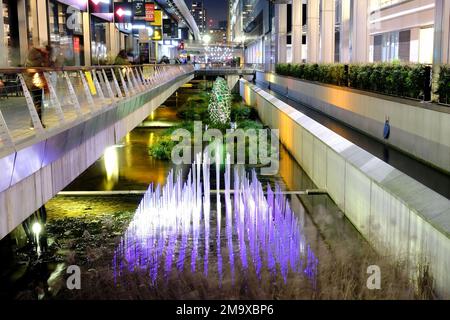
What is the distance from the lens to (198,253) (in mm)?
12227

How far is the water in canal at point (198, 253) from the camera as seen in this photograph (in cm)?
923

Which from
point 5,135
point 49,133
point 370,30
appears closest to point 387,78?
point 49,133

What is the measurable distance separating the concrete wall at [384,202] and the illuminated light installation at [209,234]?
114 cm

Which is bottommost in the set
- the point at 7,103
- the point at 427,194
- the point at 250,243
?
the point at 250,243

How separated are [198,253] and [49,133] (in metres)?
4.86

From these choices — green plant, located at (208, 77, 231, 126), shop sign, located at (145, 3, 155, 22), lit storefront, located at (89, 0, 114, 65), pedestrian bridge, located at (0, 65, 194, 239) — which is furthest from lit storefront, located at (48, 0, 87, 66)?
pedestrian bridge, located at (0, 65, 194, 239)

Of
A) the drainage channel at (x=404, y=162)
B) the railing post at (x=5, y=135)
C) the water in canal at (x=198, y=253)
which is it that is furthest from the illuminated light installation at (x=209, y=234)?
the railing post at (x=5, y=135)

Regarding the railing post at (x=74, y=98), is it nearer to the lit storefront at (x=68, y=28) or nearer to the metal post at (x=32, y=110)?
the metal post at (x=32, y=110)

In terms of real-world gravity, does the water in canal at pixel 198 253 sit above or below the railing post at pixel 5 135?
below

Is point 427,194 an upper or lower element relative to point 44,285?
upper
